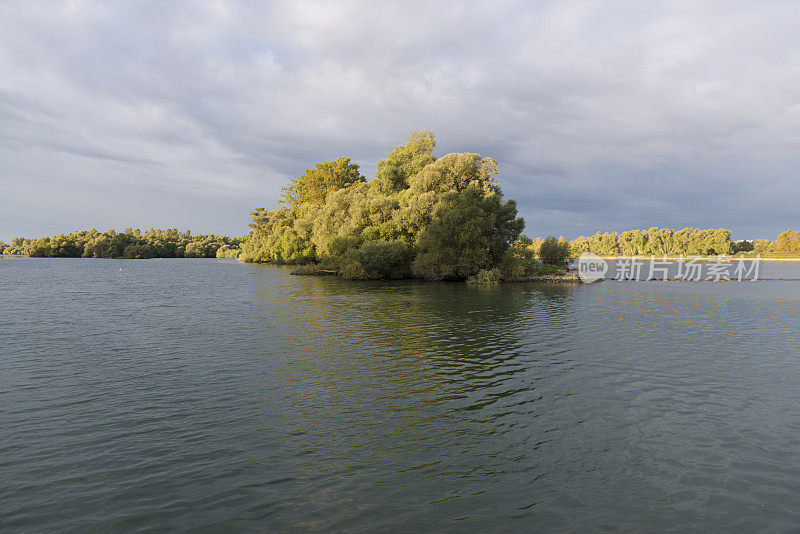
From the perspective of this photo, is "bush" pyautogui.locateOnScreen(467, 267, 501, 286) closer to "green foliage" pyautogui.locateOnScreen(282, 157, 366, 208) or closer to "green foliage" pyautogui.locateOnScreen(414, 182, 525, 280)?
"green foliage" pyautogui.locateOnScreen(414, 182, 525, 280)

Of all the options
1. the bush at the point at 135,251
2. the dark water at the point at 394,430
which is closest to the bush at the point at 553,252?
the dark water at the point at 394,430

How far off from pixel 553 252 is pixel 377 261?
5437 centimetres

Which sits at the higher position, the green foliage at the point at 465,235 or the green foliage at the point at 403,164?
the green foliage at the point at 403,164

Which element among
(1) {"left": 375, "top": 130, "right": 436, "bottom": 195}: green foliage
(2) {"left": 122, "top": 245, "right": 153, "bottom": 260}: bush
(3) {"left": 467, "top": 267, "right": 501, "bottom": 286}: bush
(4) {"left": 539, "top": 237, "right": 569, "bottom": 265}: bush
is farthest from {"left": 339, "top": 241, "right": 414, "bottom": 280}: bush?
(2) {"left": 122, "top": 245, "right": 153, "bottom": 260}: bush

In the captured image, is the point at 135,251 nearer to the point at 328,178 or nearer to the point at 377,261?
the point at 328,178

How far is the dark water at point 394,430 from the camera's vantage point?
28.3 ft

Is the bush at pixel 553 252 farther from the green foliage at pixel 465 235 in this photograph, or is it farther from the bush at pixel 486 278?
the bush at pixel 486 278

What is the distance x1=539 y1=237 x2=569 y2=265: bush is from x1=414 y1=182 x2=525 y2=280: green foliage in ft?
125

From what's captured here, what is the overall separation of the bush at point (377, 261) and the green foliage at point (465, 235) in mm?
4108

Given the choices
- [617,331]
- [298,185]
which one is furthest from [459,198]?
[298,185]

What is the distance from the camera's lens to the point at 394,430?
491 inches

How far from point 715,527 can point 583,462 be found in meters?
2.91

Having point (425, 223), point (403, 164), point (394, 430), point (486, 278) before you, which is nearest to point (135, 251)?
point (403, 164)

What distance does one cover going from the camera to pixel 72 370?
59.0 feet
